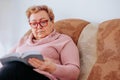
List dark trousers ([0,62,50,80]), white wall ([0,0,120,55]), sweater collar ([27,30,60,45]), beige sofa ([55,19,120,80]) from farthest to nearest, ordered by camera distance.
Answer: white wall ([0,0,120,55])
sweater collar ([27,30,60,45])
beige sofa ([55,19,120,80])
dark trousers ([0,62,50,80])

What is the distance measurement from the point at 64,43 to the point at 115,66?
37 centimetres

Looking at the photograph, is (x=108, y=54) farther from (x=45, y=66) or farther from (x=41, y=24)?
(x=41, y=24)

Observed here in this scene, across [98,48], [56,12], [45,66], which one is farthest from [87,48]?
[56,12]

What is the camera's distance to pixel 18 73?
1293mm

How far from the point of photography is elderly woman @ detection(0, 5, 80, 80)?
1.32 m

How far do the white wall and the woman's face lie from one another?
0.38m

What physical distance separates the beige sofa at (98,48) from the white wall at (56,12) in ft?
0.59

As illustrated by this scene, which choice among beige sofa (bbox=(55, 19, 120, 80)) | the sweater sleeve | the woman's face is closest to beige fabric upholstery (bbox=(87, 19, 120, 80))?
beige sofa (bbox=(55, 19, 120, 80))

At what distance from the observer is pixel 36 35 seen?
5.41ft

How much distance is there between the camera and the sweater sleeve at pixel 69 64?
1.38 m

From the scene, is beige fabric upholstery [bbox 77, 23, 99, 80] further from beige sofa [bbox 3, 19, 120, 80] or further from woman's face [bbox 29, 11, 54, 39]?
woman's face [bbox 29, 11, 54, 39]

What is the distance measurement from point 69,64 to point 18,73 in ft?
1.08

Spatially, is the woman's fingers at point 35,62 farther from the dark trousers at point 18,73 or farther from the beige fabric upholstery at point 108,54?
the beige fabric upholstery at point 108,54

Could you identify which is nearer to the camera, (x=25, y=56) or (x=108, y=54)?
(x=25, y=56)
